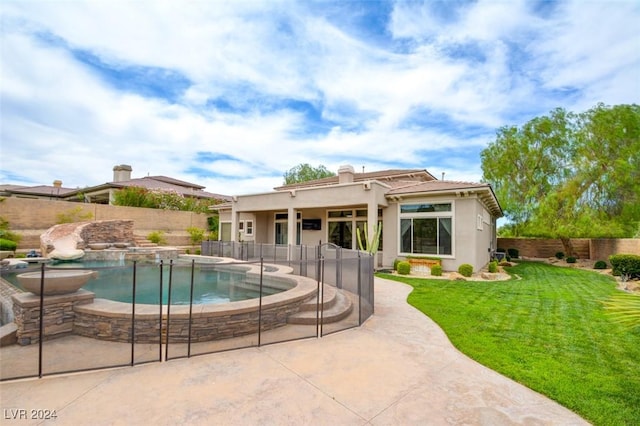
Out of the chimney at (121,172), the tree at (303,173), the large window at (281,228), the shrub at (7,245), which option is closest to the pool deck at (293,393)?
the large window at (281,228)

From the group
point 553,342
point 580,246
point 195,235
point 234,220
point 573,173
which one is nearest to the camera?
point 553,342

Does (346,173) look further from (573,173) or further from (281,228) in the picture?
(573,173)

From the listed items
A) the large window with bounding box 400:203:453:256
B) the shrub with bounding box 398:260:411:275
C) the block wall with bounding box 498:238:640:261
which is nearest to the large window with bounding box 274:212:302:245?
the large window with bounding box 400:203:453:256

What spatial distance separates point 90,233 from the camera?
720 inches

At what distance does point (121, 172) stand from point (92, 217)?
11.1 metres

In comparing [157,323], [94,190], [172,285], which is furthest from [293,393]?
[94,190]

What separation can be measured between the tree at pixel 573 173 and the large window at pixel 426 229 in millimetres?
12021

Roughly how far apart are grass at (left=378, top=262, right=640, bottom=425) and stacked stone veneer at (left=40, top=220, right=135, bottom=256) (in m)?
18.9

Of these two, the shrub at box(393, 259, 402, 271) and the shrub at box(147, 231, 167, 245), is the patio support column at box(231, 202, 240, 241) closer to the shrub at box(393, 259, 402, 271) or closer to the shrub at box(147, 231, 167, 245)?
the shrub at box(147, 231, 167, 245)

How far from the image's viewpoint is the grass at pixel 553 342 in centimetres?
344

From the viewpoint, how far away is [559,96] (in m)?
16.1

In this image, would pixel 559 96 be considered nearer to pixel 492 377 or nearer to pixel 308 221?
pixel 308 221

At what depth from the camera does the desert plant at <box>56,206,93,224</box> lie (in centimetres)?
1961

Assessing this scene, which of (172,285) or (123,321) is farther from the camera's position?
(172,285)
